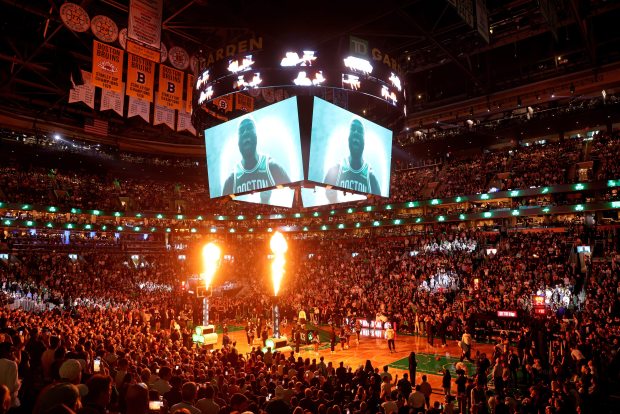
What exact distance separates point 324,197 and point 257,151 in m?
4.53

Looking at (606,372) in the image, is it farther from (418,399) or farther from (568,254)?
(568,254)

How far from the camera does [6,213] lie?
34.2 metres

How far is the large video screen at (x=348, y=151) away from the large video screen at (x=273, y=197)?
3.54 m

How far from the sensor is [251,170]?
1435cm

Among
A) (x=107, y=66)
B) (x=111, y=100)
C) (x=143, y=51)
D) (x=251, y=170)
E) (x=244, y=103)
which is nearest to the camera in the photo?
(x=251, y=170)

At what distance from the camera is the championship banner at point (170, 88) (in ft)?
56.8

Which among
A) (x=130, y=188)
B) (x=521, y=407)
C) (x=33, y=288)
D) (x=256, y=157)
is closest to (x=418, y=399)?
(x=521, y=407)

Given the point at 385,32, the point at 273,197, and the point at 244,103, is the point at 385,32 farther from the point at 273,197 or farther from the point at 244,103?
the point at 273,197

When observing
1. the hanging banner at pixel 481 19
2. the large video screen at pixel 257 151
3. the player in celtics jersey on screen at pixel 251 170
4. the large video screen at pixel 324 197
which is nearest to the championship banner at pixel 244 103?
the large video screen at pixel 257 151

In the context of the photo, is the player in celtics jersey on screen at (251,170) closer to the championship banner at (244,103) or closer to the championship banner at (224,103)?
the championship banner at (224,103)

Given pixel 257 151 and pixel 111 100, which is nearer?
pixel 257 151

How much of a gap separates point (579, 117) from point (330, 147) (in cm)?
2443

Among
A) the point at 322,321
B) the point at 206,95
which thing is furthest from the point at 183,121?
the point at 322,321

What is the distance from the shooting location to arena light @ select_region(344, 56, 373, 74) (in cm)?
1257
